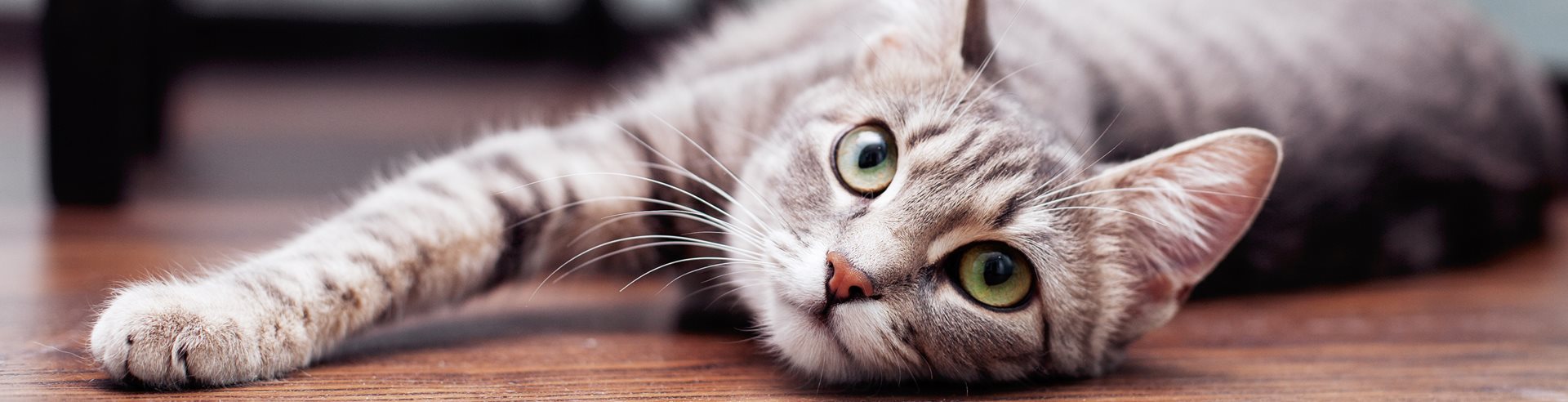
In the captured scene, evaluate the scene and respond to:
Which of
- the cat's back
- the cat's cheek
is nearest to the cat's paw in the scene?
the cat's cheek

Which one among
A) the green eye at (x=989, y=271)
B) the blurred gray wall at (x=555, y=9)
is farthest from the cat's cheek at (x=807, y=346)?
the blurred gray wall at (x=555, y=9)

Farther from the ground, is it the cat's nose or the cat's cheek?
the cat's nose

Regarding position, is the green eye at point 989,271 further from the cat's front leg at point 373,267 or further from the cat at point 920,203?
the cat's front leg at point 373,267

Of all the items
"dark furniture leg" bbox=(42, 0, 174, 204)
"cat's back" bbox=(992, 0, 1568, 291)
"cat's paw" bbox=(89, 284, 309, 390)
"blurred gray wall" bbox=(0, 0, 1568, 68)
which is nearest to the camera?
"cat's paw" bbox=(89, 284, 309, 390)

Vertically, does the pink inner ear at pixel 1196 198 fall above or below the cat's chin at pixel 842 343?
above

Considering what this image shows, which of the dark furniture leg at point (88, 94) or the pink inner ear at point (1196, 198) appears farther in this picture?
the dark furniture leg at point (88, 94)

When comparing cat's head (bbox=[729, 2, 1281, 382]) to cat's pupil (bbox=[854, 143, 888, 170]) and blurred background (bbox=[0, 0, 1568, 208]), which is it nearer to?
cat's pupil (bbox=[854, 143, 888, 170])

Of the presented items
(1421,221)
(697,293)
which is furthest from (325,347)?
(1421,221)
